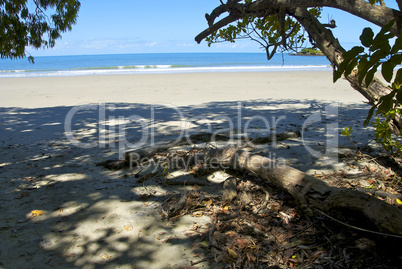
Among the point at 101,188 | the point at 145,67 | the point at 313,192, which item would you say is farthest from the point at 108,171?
the point at 145,67

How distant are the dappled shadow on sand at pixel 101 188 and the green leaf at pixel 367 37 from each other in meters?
1.84

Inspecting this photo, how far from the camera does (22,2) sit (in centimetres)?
525

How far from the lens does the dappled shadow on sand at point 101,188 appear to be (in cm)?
250

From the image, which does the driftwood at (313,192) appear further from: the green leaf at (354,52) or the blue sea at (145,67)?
the blue sea at (145,67)

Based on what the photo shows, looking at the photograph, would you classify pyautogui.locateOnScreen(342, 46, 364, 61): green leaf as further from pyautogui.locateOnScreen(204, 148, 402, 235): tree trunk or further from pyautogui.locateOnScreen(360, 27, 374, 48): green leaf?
pyautogui.locateOnScreen(204, 148, 402, 235): tree trunk

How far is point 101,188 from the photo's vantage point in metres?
3.67

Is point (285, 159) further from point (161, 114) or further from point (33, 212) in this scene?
point (161, 114)

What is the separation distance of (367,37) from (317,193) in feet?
4.97

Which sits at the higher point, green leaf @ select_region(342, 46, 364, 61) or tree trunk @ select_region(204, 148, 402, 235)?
green leaf @ select_region(342, 46, 364, 61)

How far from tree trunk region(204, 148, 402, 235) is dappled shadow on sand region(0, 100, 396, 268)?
47cm

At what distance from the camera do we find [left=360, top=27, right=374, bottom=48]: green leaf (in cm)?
160

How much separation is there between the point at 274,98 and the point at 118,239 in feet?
30.3

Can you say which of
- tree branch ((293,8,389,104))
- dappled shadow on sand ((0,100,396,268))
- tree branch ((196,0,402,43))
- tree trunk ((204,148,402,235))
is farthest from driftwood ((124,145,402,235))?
tree branch ((196,0,402,43))

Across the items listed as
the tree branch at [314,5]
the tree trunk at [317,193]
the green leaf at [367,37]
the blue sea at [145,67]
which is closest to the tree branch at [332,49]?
the tree branch at [314,5]
